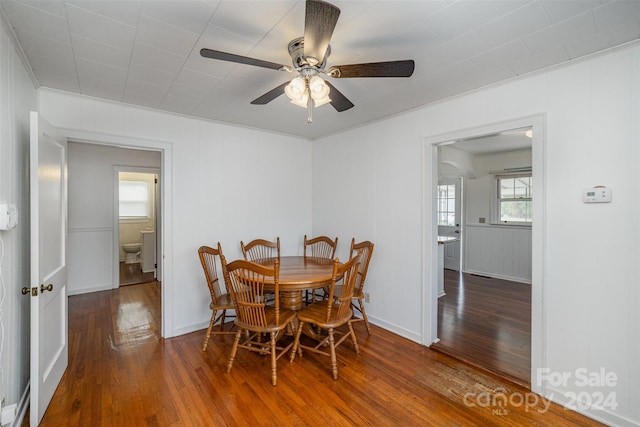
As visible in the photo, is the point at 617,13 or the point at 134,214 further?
the point at 134,214

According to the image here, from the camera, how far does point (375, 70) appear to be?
1647 mm

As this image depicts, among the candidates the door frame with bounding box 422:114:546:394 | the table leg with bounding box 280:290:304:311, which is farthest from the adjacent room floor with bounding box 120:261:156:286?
the door frame with bounding box 422:114:546:394

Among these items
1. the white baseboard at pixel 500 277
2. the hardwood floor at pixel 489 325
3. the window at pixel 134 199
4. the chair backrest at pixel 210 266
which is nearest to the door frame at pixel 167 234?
the chair backrest at pixel 210 266

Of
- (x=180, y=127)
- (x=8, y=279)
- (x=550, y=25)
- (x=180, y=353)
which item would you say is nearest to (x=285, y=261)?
(x=180, y=353)

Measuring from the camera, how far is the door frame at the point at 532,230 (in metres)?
2.16

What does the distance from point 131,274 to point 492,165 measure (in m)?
7.69

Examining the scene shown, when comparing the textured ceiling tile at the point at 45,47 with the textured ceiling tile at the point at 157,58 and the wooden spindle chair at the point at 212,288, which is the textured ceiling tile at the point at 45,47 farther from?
the wooden spindle chair at the point at 212,288

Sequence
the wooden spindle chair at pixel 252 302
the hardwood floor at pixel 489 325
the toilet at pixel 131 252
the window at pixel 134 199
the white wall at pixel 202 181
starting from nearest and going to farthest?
the wooden spindle chair at pixel 252 302 → the hardwood floor at pixel 489 325 → the white wall at pixel 202 181 → the toilet at pixel 131 252 → the window at pixel 134 199

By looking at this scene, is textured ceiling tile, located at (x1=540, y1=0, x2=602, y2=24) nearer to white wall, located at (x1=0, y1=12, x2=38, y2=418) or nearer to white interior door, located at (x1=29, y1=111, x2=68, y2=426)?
white wall, located at (x1=0, y1=12, x2=38, y2=418)

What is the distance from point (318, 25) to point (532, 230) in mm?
2055

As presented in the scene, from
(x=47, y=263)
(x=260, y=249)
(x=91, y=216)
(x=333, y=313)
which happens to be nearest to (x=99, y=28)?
(x=47, y=263)

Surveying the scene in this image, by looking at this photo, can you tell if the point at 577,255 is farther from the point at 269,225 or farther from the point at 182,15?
the point at 269,225

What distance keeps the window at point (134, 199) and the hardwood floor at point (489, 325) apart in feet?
23.5

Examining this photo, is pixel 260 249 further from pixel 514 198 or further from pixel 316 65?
pixel 514 198
